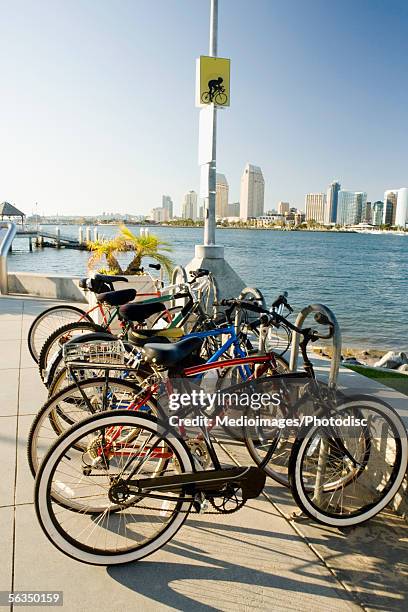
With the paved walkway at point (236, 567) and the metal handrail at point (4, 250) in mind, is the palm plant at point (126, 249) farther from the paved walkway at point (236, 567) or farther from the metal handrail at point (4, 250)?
the paved walkway at point (236, 567)

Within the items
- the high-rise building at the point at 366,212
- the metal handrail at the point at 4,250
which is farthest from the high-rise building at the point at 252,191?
the metal handrail at the point at 4,250

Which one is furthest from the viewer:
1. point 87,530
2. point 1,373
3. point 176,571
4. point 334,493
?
point 1,373

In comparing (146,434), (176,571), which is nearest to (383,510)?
(176,571)

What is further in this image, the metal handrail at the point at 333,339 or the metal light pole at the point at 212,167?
the metal light pole at the point at 212,167

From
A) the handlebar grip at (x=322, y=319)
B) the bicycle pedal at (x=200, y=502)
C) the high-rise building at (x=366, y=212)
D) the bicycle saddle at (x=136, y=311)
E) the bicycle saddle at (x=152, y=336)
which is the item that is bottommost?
the bicycle pedal at (x=200, y=502)

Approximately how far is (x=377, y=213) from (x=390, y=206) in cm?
574

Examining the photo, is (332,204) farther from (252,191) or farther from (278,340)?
(278,340)

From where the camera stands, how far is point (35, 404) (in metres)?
4.14

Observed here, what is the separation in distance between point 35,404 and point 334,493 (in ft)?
8.36

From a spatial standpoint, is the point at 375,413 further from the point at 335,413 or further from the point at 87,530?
the point at 87,530

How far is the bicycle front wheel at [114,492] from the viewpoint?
2.23 m

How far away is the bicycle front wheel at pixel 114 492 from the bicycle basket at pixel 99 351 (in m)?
0.64

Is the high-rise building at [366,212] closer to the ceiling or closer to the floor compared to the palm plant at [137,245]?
closer to the ceiling

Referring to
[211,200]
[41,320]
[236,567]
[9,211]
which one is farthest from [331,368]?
[9,211]
